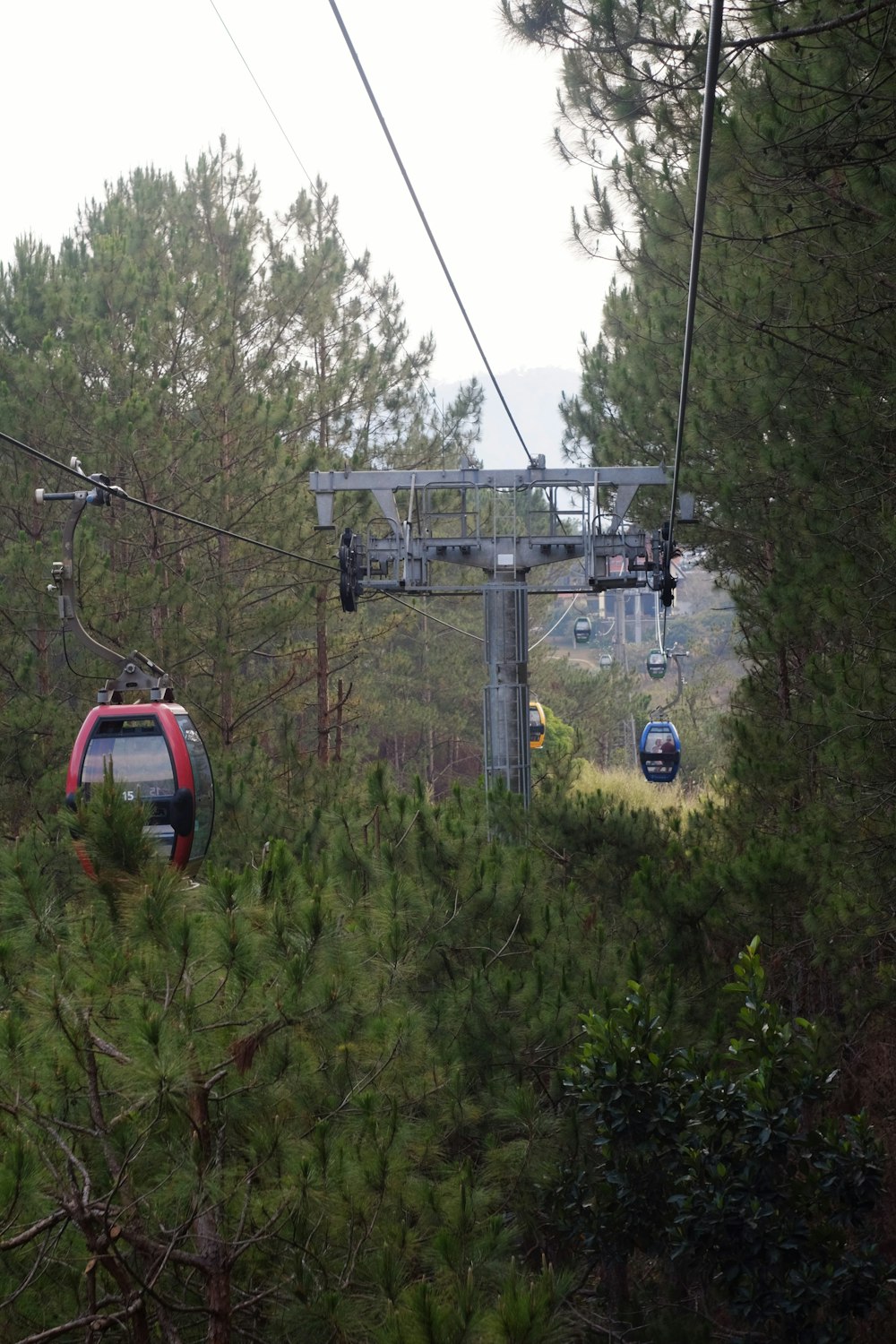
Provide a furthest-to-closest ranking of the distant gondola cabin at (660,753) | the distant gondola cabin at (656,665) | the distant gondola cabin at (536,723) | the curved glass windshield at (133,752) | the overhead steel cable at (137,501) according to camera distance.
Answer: the distant gondola cabin at (656,665) < the distant gondola cabin at (536,723) < the distant gondola cabin at (660,753) < the curved glass windshield at (133,752) < the overhead steel cable at (137,501)

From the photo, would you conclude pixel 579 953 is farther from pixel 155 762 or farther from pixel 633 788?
pixel 633 788

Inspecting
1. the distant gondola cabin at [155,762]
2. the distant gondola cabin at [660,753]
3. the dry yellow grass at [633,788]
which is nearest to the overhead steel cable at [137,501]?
the distant gondola cabin at [155,762]

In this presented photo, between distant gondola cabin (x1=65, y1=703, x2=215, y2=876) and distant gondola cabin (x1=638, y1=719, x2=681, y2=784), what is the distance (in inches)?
464

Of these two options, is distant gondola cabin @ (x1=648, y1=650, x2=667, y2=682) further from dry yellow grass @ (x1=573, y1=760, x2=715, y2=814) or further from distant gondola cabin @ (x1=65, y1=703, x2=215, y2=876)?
distant gondola cabin @ (x1=65, y1=703, x2=215, y2=876)

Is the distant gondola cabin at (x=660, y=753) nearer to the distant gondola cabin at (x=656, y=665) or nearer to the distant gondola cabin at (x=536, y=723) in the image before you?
the distant gondola cabin at (x=536, y=723)

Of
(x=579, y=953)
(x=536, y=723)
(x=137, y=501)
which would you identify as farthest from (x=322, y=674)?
(x=579, y=953)

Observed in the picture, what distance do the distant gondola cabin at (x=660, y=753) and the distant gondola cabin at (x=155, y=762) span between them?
11784 mm

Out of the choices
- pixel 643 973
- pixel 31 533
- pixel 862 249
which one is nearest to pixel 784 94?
pixel 862 249

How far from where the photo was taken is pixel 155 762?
9156 mm

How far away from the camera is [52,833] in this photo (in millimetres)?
9211

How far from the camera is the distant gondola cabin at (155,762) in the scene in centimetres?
899

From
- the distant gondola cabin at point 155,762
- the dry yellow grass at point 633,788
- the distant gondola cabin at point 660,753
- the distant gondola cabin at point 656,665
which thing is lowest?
the dry yellow grass at point 633,788

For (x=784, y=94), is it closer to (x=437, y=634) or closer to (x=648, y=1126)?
(x=648, y=1126)

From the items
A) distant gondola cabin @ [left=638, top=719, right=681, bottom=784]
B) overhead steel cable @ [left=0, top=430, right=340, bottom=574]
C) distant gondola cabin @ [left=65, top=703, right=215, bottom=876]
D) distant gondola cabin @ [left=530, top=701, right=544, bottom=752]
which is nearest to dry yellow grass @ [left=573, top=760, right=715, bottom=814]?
distant gondola cabin @ [left=530, top=701, right=544, bottom=752]
